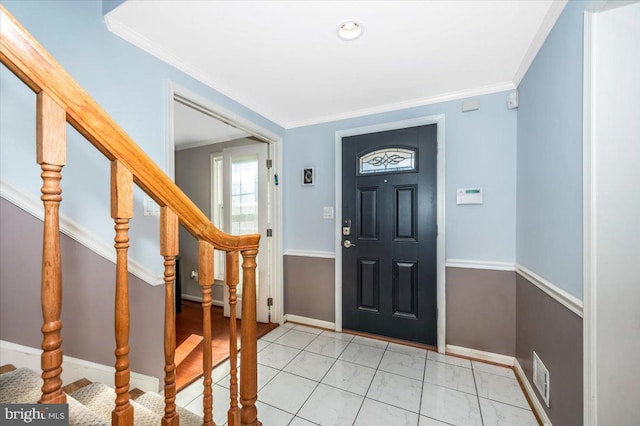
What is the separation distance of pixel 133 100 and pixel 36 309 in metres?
1.22

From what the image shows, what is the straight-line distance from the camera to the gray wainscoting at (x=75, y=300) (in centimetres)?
119

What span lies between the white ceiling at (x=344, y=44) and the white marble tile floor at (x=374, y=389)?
88.8 inches

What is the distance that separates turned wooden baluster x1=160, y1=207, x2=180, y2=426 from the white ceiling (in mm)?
1260

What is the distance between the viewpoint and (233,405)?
1028 millimetres

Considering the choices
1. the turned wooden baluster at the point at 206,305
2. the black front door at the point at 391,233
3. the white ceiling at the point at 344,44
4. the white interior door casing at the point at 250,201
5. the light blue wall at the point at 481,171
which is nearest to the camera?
the turned wooden baluster at the point at 206,305

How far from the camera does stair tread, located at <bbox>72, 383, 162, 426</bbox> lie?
943 millimetres

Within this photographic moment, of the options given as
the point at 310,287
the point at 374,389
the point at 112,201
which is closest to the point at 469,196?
the point at 374,389

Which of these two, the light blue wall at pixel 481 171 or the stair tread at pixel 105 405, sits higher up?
the light blue wall at pixel 481 171

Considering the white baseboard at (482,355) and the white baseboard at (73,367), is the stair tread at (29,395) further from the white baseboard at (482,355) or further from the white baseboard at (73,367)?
the white baseboard at (482,355)

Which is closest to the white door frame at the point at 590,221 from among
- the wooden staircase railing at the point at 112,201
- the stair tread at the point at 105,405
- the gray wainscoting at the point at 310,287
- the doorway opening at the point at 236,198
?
the wooden staircase railing at the point at 112,201

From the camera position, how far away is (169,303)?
807 millimetres

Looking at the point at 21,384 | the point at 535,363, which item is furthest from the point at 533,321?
the point at 21,384

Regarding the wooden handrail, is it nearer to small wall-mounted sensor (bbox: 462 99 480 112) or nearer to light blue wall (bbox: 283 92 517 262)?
light blue wall (bbox: 283 92 517 262)

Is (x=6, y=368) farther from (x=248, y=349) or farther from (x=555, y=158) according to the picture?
(x=555, y=158)
